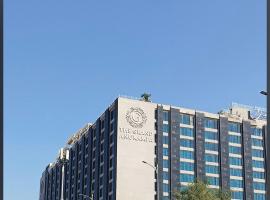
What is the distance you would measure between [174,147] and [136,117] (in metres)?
10.7

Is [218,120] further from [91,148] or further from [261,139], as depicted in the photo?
[91,148]

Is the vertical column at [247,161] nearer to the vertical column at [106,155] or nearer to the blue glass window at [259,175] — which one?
the blue glass window at [259,175]

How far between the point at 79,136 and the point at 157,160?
3540 cm

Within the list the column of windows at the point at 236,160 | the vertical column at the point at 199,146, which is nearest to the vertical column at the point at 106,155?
the vertical column at the point at 199,146

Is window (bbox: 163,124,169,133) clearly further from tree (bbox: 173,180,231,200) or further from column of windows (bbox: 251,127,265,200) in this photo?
tree (bbox: 173,180,231,200)

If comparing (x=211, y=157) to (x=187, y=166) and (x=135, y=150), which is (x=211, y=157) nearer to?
(x=187, y=166)

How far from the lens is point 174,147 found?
4990 inches

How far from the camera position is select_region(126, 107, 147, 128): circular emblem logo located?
409ft

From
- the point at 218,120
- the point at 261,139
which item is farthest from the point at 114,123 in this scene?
the point at 261,139

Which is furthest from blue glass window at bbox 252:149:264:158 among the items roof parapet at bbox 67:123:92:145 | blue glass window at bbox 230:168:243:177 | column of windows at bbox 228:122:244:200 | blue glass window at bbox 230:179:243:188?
roof parapet at bbox 67:123:92:145

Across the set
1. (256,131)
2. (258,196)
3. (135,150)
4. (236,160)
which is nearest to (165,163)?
(135,150)

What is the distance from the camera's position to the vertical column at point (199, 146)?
128875 mm

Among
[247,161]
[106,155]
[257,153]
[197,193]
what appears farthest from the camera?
[257,153]

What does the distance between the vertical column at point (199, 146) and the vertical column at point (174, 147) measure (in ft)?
16.0
